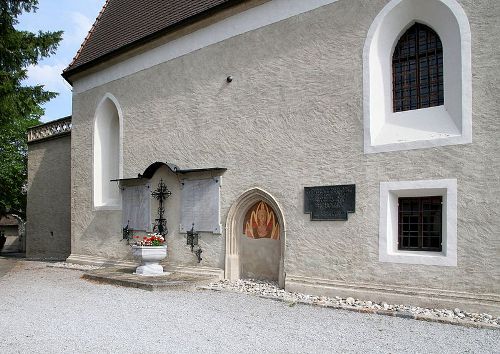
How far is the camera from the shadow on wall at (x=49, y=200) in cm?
2050

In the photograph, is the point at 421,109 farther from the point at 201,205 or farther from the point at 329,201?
the point at 201,205

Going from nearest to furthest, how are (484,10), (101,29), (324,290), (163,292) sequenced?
(484,10), (324,290), (163,292), (101,29)

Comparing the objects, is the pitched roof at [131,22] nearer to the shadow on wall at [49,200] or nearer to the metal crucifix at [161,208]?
the shadow on wall at [49,200]

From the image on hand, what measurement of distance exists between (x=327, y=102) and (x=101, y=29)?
11570 millimetres

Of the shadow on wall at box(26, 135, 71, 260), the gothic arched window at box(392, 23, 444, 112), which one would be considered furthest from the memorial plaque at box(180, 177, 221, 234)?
the shadow on wall at box(26, 135, 71, 260)

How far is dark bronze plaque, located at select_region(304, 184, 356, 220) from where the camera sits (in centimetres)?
1003

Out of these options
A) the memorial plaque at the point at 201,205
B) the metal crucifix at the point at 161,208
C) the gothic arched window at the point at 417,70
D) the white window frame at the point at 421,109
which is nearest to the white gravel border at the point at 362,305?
the memorial plaque at the point at 201,205

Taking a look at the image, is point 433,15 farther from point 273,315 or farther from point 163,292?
point 163,292

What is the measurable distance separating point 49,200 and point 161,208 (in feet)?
30.4

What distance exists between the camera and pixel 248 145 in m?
12.0

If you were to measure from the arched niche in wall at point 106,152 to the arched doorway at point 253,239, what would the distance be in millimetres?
6213

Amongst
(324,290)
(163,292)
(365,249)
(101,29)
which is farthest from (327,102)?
(101,29)

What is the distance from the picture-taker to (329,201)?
10344mm

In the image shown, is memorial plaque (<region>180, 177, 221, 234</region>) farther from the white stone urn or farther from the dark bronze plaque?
the dark bronze plaque
